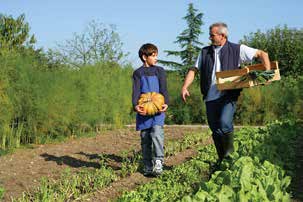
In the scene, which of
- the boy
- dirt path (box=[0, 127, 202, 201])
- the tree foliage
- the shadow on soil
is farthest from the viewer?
the tree foliage

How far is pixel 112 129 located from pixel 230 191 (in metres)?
10.6

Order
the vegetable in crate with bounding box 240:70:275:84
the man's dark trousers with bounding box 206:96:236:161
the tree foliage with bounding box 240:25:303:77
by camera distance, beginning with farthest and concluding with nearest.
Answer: the tree foliage with bounding box 240:25:303:77 → the man's dark trousers with bounding box 206:96:236:161 → the vegetable in crate with bounding box 240:70:275:84

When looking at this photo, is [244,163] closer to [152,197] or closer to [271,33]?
[152,197]

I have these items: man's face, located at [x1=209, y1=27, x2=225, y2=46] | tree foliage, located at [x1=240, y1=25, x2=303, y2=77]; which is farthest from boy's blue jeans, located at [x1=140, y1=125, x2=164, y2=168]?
tree foliage, located at [x1=240, y1=25, x2=303, y2=77]

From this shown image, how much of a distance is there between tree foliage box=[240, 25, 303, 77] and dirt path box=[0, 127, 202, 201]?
1859cm

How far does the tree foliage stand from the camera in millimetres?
28078

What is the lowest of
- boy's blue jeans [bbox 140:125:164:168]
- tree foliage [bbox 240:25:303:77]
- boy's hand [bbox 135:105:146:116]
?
boy's blue jeans [bbox 140:125:164:168]

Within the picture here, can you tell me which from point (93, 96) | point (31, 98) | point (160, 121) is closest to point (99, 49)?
point (93, 96)

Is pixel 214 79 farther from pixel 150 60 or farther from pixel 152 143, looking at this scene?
pixel 152 143

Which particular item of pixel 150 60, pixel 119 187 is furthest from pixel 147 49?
pixel 119 187

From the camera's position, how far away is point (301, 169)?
6473 mm

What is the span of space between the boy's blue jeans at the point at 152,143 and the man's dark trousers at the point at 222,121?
824 mm

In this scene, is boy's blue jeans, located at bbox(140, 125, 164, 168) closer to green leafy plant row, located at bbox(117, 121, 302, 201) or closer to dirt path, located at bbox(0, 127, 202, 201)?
green leafy plant row, located at bbox(117, 121, 302, 201)

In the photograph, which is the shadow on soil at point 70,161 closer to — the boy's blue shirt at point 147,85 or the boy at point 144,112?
the boy at point 144,112
